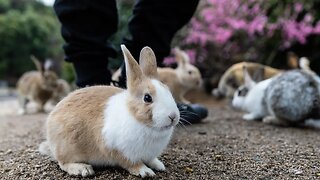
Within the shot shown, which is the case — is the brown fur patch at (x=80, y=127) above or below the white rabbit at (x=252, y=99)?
above

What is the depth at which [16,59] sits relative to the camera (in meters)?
12.2

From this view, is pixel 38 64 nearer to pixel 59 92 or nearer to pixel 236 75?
pixel 59 92

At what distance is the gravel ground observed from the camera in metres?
1.87

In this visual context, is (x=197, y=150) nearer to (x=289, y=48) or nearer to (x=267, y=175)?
(x=267, y=175)

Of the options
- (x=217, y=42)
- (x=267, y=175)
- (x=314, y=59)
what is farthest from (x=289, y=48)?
(x=267, y=175)

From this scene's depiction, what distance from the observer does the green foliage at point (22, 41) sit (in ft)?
39.4

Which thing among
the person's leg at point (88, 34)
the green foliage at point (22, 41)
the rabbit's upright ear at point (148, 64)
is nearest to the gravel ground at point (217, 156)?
the rabbit's upright ear at point (148, 64)

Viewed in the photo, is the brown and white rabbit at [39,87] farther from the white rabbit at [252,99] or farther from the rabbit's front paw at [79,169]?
the rabbit's front paw at [79,169]

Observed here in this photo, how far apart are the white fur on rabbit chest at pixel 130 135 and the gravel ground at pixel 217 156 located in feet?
0.37

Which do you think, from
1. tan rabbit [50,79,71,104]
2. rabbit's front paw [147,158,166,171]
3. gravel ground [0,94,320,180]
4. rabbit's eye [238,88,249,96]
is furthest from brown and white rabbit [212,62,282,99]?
rabbit's front paw [147,158,166,171]

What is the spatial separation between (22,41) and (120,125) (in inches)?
446

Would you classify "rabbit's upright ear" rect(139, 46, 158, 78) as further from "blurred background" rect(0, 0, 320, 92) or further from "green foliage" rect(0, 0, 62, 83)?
"green foliage" rect(0, 0, 62, 83)

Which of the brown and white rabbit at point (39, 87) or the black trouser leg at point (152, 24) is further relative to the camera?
the brown and white rabbit at point (39, 87)

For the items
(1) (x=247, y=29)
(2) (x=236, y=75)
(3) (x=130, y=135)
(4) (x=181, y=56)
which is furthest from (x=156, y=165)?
(1) (x=247, y=29)
